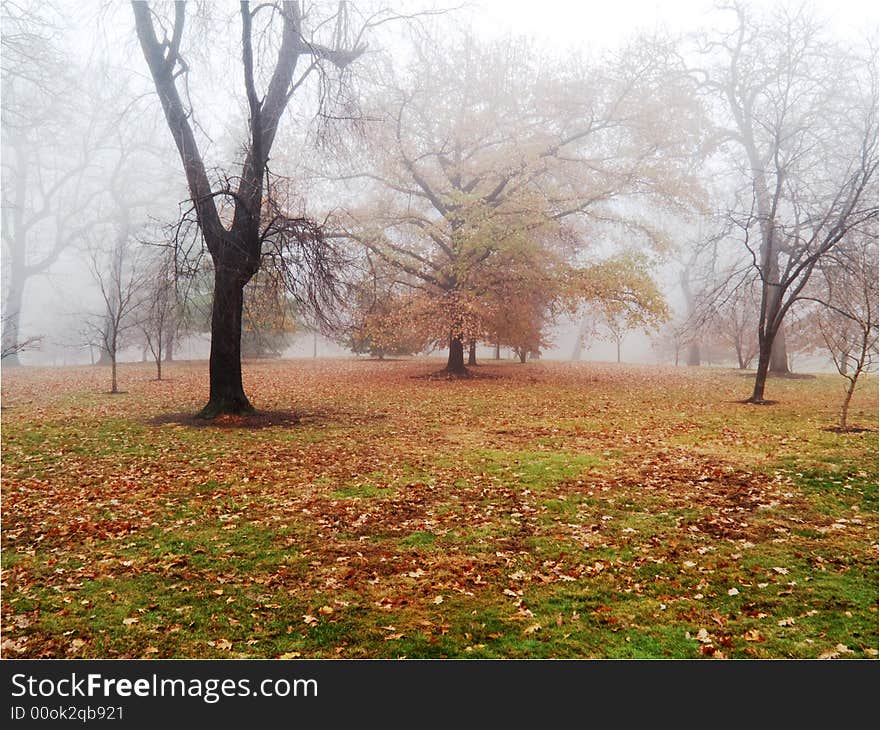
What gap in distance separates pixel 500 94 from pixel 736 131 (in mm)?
9628

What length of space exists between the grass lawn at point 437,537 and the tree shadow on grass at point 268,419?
0.30 ft

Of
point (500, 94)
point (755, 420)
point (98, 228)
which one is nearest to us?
point (755, 420)

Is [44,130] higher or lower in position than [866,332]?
higher

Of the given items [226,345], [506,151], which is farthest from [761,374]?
[226,345]

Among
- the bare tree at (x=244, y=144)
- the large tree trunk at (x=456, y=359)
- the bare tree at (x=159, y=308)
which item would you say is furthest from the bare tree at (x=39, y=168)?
the large tree trunk at (x=456, y=359)

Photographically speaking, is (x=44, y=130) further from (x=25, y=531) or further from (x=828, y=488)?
(x=828, y=488)

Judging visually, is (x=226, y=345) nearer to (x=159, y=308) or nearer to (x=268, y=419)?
(x=268, y=419)

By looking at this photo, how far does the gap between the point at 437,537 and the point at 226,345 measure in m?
6.67

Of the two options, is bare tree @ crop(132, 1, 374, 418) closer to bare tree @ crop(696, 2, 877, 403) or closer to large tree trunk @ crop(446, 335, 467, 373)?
large tree trunk @ crop(446, 335, 467, 373)

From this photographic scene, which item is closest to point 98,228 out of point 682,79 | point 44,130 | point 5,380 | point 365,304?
point 44,130

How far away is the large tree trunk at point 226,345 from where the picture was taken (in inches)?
391

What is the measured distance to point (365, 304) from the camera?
15.8 metres

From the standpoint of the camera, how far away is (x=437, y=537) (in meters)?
4.96

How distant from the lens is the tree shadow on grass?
9.75m
